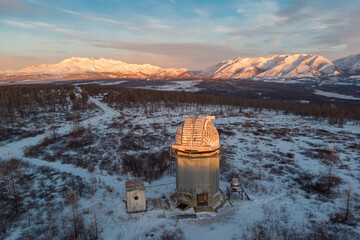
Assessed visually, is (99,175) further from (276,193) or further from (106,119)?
(106,119)

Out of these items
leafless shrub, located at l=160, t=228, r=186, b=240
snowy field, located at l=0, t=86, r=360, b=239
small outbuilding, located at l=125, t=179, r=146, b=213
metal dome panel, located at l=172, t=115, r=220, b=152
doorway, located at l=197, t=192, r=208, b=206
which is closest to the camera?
leafless shrub, located at l=160, t=228, r=186, b=240

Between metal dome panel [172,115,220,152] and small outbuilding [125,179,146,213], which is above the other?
metal dome panel [172,115,220,152]

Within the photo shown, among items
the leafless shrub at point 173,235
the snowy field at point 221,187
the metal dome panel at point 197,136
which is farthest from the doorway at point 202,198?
the metal dome panel at point 197,136

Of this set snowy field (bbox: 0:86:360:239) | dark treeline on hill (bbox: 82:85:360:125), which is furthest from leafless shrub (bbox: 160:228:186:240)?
dark treeline on hill (bbox: 82:85:360:125)

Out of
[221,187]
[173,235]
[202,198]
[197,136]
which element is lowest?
[221,187]

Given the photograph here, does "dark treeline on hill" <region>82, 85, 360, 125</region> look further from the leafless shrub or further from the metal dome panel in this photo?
the leafless shrub

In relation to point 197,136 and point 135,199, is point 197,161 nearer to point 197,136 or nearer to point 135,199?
point 197,136

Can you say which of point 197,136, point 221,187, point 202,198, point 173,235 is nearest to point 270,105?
point 221,187

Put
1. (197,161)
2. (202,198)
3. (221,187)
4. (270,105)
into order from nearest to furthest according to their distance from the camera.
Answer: (197,161)
(202,198)
(221,187)
(270,105)
